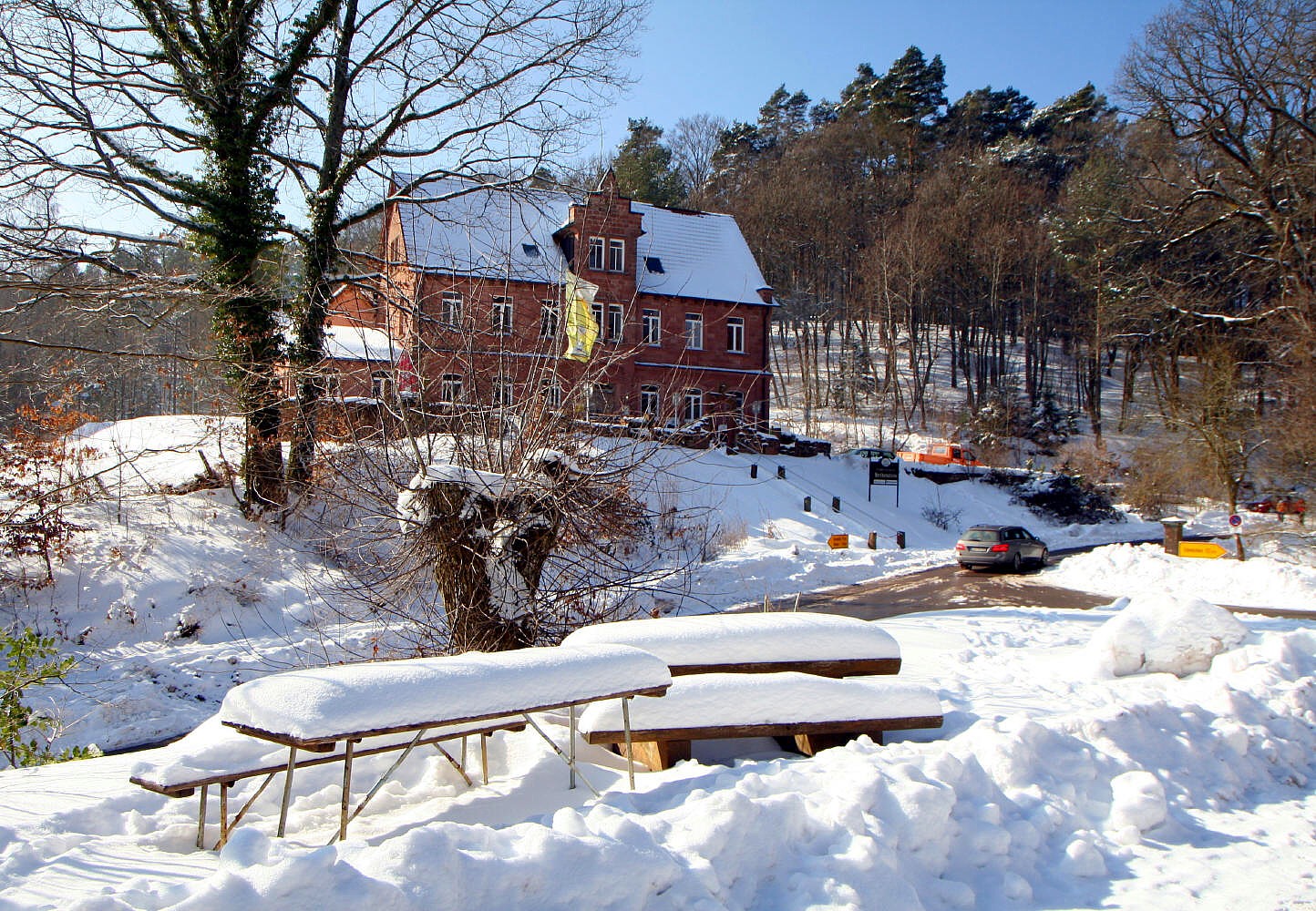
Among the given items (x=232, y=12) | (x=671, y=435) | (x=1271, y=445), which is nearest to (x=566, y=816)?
(x=671, y=435)

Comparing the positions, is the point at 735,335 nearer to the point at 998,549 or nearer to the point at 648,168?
the point at 998,549

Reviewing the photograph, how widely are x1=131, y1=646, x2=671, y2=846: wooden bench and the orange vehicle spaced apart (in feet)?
125

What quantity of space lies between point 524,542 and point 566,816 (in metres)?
5.21

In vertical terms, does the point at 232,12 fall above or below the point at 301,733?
above

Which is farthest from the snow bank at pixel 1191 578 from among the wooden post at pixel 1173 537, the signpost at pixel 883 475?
the signpost at pixel 883 475

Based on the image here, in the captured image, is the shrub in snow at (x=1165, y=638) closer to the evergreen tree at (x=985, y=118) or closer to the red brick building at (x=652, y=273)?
the red brick building at (x=652, y=273)

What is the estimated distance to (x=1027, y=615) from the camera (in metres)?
13.6

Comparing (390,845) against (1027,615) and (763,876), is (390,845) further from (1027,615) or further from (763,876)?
(1027,615)

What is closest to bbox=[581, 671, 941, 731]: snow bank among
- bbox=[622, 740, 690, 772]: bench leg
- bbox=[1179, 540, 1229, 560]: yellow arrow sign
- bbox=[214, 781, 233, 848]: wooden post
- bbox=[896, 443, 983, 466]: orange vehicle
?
bbox=[622, 740, 690, 772]: bench leg

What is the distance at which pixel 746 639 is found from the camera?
7008 millimetres

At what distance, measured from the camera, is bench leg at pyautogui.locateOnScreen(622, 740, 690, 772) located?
602 cm

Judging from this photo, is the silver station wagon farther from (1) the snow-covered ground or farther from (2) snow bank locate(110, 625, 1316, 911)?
(2) snow bank locate(110, 625, 1316, 911)

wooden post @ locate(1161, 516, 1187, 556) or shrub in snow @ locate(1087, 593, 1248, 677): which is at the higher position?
shrub in snow @ locate(1087, 593, 1248, 677)

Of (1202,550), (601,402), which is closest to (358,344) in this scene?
(601,402)
